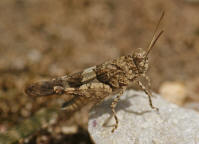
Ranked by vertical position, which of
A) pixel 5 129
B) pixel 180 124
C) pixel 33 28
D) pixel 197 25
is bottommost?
pixel 180 124

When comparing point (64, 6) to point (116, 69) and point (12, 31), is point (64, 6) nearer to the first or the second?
point (12, 31)

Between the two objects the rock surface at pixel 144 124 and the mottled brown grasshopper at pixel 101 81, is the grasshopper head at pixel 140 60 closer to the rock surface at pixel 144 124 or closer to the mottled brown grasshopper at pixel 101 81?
the mottled brown grasshopper at pixel 101 81

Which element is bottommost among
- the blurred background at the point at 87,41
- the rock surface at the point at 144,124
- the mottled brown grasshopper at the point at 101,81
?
the rock surface at the point at 144,124

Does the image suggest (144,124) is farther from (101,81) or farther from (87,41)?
(87,41)

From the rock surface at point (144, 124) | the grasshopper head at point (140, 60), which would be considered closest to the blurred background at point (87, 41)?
the rock surface at point (144, 124)

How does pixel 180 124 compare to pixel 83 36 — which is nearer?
pixel 180 124

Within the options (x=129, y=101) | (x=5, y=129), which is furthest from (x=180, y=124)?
(x=5, y=129)

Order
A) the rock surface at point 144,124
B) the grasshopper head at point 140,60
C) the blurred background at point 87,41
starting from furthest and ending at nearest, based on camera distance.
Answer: the blurred background at point 87,41, the grasshopper head at point 140,60, the rock surface at point 144,124
